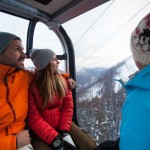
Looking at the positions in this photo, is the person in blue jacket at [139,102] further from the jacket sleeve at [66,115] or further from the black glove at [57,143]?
the jacket sleeve at [66,115]

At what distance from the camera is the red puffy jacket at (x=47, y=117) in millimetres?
2062

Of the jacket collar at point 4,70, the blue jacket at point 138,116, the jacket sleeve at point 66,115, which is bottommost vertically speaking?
the jacket sleeve at point 66,115

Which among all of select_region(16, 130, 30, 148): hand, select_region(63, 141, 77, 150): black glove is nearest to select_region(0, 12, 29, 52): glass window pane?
select_region(16, 130, 30, 148): hand

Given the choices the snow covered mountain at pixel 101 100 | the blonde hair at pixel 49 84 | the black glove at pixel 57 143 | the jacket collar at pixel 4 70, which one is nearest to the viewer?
the jacket collar at pixel 4 70

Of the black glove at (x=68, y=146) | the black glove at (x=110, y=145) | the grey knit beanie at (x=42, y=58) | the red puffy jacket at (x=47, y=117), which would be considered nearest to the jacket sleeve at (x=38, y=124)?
the red puffy jacket at (x=47, y=117)

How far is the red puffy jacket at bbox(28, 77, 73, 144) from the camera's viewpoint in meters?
2.06

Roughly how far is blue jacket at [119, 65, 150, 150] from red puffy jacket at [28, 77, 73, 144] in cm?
126

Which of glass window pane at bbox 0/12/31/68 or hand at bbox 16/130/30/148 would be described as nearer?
hand at bbox 16/130/30/148

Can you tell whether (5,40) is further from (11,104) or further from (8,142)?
(8,142)

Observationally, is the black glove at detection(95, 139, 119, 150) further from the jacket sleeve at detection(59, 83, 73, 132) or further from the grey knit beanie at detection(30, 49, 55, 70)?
the grey knit beanie at detection(30, 49, 55, 70)

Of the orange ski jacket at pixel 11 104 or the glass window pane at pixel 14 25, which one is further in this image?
the glass window pane at pixel 14 25

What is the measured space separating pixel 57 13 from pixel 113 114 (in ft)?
4.63

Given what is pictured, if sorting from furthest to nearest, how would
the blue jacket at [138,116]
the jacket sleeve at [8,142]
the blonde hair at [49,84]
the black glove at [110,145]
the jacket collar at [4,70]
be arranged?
the blonde hair at [49,84] → the jacket collar at [4,70] → the jacket sleeve at [8,142] → the black glove at [110,145] → the blue jacket at [138,116]

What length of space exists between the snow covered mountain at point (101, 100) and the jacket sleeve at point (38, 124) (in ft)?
3.35
